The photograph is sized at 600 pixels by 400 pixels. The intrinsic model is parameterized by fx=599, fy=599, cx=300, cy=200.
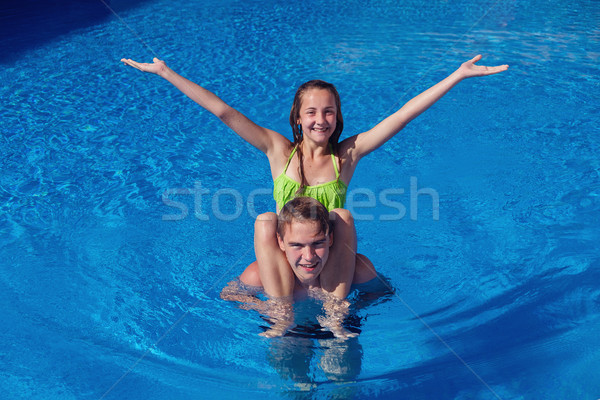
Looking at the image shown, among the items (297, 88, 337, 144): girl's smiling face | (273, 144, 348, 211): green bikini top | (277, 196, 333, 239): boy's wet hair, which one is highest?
(297, 88, 337, 144): girl's smiling face

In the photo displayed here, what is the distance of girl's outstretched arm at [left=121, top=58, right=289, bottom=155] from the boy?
58cm

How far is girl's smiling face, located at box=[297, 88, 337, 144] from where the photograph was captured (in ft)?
11.2

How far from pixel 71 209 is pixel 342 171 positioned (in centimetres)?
259

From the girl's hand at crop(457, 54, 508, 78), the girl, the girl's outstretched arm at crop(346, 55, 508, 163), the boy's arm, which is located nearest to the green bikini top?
the girl

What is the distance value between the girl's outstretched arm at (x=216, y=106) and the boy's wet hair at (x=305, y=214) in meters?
0.60

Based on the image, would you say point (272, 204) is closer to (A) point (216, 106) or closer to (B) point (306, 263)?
(A) point (216, 106)

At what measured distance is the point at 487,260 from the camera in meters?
4.45

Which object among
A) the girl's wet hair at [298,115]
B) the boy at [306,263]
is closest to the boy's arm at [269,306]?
the boy at [306,263]

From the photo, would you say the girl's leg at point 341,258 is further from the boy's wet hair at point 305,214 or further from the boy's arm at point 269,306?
the boy's arm at point 269,306

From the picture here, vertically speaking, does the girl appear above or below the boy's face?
above

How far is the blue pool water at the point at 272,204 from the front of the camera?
345cm

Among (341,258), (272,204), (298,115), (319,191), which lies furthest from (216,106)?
(272,204)

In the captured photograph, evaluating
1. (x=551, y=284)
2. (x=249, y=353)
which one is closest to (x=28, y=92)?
(x=249, y=353)

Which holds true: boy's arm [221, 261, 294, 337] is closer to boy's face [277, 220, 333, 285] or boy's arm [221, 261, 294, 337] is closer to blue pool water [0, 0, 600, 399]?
blue pool water [0, 0, 600, 399]
